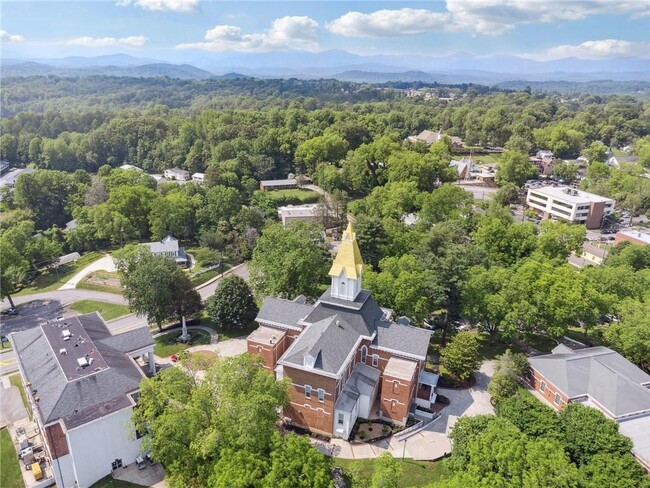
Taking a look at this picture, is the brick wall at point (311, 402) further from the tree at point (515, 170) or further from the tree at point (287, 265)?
the tree at point (515, 170)

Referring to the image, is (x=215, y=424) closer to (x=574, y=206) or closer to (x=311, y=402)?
(x=311, y=402)

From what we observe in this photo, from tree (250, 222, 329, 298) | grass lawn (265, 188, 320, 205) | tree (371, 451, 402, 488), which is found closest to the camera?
tree (371, 451, 402, 488)

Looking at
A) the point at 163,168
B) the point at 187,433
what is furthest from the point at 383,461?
the point at 163,168

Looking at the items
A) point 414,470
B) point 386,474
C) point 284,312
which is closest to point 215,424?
point 386,474

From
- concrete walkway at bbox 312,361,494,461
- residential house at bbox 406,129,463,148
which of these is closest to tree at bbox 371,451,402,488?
concrete walkway at bbox 312,361,494,461

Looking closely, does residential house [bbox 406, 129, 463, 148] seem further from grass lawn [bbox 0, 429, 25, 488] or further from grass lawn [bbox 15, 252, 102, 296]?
grass lawn [bbox 0, 429, 25, 488]

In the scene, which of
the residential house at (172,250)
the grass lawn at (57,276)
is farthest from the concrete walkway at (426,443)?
the grass lawn at (57,276)

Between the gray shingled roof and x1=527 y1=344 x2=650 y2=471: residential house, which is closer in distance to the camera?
x1=527 y1=344 x2=650 y2=471: residential house
